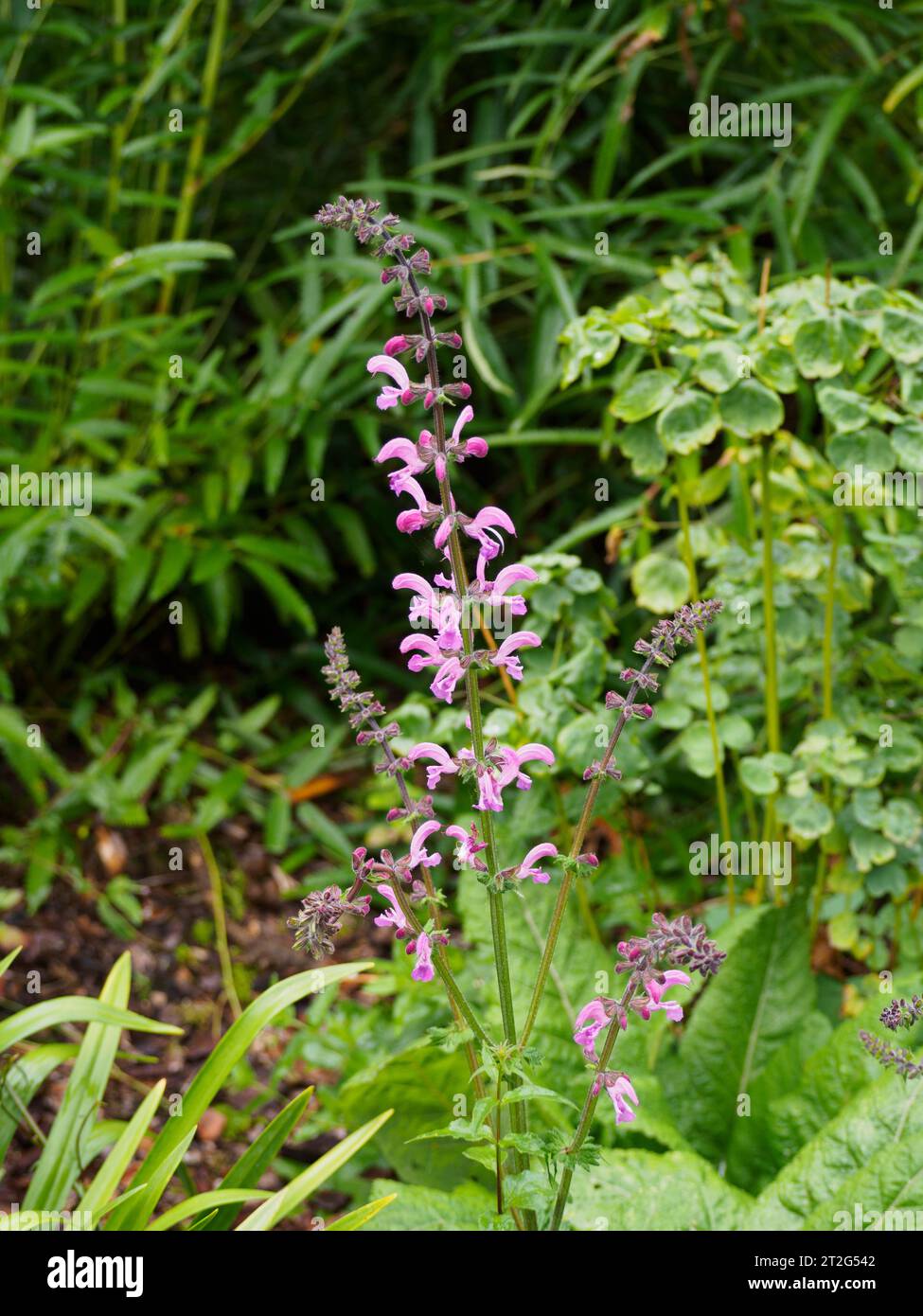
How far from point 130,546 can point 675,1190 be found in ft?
5.63

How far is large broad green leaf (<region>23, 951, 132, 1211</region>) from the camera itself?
1.59 m

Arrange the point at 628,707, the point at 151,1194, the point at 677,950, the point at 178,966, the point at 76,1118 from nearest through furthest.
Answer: the point at 677,950
the point at 628,707
the point at 151,1194
the point at 76,1118
the point at 178,966

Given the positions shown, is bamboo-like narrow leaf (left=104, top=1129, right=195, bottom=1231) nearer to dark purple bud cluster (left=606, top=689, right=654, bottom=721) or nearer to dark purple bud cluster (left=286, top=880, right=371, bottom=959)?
dark purple bud cluster (left=286, top=880, right=371, bottom=959)

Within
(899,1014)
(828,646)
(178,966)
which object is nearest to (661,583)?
(828,646)

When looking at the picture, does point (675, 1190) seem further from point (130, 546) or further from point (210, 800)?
point (130, 546)

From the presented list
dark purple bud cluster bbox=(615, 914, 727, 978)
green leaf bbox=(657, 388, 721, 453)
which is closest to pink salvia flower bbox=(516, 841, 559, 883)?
dark purple bud cluster bbox=(615, 914, 727, 978)

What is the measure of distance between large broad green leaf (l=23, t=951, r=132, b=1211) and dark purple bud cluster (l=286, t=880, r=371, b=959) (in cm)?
64

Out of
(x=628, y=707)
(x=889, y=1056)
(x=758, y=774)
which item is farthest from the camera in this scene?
(x=758, y=774)

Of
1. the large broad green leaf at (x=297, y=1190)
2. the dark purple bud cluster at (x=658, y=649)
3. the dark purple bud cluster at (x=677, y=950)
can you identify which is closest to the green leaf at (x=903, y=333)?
the dark purple bud cluster at (x=658, y=649)

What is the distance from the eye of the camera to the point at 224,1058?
154 centimetres

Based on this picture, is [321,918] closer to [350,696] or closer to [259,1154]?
[350,696]

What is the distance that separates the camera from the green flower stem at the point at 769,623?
1936mm

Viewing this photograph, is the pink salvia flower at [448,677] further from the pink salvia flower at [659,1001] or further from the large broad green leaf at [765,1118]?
the large broad green leaf at [765,1118]

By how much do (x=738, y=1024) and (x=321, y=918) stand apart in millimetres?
1034
